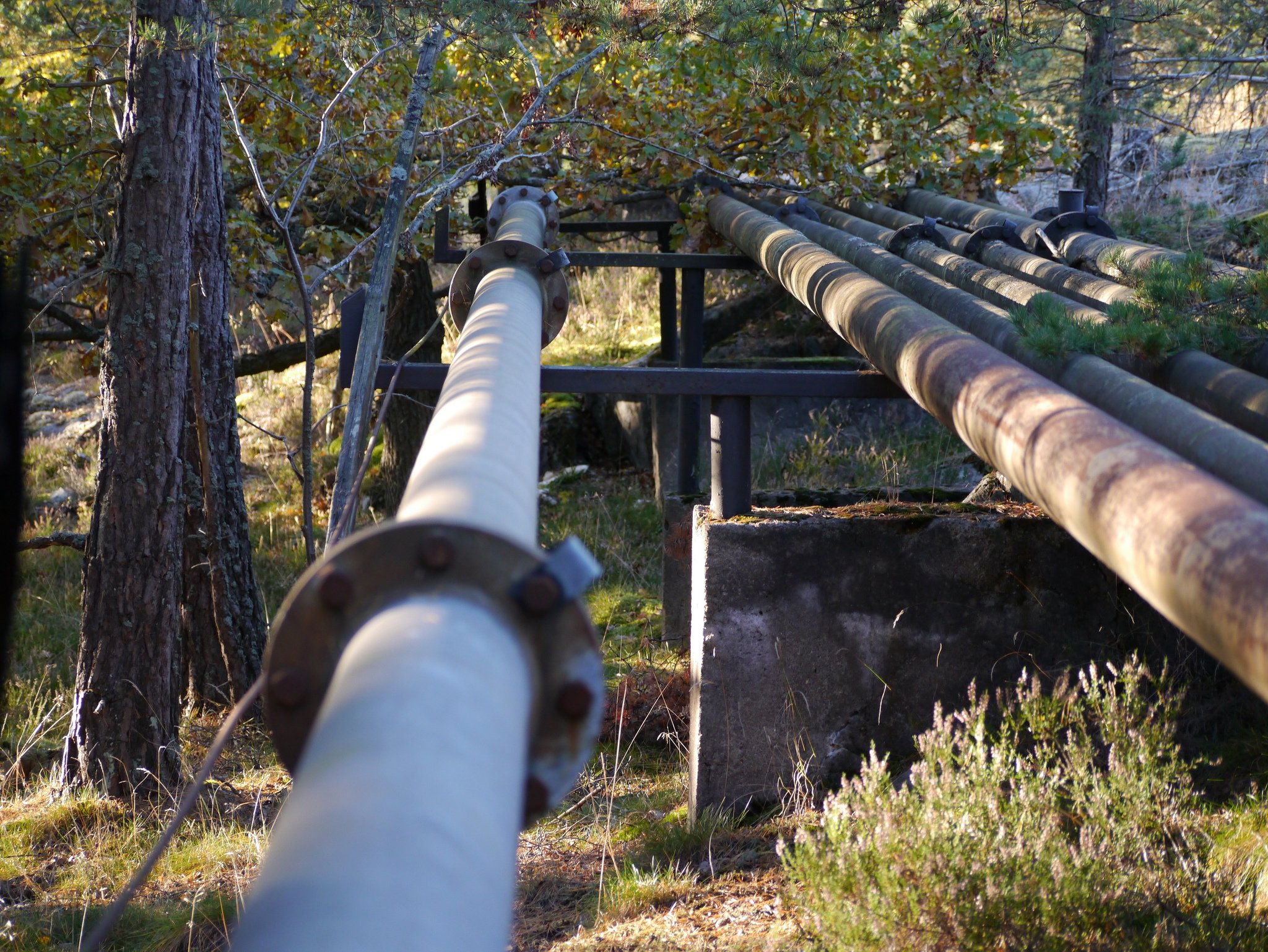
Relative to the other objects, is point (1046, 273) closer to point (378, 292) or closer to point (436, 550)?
point (378, 292)

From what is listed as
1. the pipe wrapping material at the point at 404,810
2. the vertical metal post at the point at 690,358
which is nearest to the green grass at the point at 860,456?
the vertical metal post at the point at 690,358

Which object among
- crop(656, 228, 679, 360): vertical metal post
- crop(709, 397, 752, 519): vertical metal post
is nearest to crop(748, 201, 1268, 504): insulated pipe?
crop(709, 397, 752, 519): vertical metal post

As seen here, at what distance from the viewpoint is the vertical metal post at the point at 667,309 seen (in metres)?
8.23

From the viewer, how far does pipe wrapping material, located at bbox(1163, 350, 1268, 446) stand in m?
2.43

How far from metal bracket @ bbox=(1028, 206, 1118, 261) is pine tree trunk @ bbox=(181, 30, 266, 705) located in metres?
3.74

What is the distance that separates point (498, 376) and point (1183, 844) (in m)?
2.58

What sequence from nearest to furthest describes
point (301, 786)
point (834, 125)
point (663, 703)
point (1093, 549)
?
1. point (301, 786)
2. point (1093, 549)
3. point (663, 703)
4. point (834, 125)

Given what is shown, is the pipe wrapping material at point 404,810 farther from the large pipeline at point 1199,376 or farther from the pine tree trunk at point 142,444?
the pine tree trunk at point 142,444

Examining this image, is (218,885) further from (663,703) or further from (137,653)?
(663,703)

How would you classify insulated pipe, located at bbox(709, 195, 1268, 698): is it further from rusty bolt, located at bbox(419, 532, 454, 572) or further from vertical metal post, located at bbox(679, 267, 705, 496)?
vertical metal post, located at bbox(679, 267, 705, 496)

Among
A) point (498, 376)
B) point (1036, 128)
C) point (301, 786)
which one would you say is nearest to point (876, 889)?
point (498, 376)

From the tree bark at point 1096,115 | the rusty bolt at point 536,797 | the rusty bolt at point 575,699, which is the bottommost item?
the rusty bolt at point 536,797

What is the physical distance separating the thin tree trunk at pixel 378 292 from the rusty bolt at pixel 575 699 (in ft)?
6.93

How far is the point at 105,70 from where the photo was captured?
6246 mm
